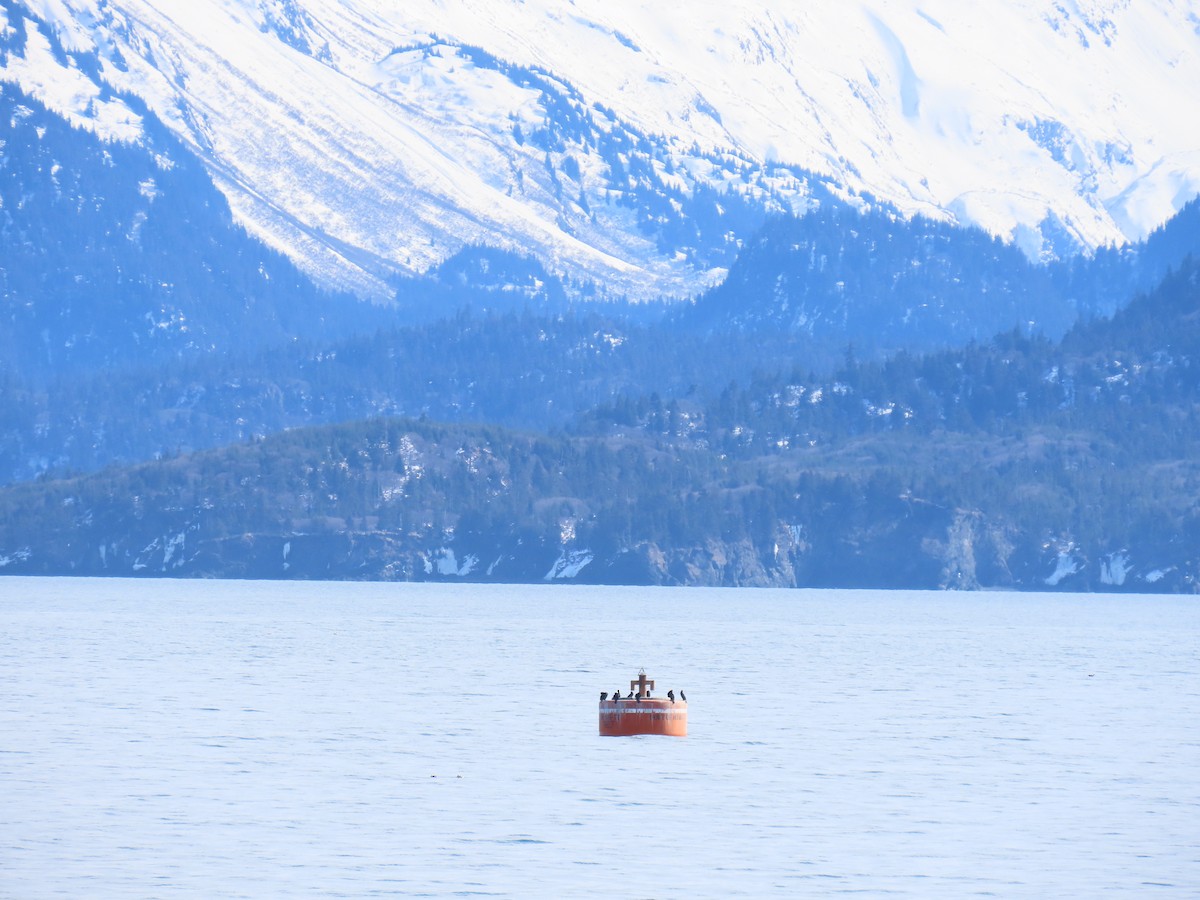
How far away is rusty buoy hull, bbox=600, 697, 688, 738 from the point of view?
125 meters

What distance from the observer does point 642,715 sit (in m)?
126

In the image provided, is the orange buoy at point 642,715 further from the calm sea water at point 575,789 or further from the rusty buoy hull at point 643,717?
the calm sea water at point 575,789

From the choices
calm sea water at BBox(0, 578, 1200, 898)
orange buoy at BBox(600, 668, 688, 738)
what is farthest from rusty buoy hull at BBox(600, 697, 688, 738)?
calm sea water at BBox(0, 578, 1200, 898)

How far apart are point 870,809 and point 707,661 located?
93047mm

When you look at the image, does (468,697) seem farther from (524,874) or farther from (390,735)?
(524,874)

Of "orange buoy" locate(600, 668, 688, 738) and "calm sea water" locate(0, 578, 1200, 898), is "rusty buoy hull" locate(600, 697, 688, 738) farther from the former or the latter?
"calm sea water" locate(0, 578, 1200, 898)

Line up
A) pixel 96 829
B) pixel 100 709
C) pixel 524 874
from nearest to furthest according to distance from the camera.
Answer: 1. pixel 524 874
2. pixel 96 829
3. pixel 100 709

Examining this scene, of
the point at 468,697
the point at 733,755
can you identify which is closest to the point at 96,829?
the point at 733,755

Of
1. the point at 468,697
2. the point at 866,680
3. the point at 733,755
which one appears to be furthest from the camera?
the point at 866,680

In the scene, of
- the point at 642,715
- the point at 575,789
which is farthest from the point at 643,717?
the point at 575,789

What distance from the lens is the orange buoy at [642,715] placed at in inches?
4936

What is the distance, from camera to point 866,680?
174 metres

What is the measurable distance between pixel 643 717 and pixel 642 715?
0.34 ft

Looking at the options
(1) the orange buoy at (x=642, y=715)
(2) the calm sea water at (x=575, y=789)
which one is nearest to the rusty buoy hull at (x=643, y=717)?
(1) the orange buoy at (x=642, y=715)
